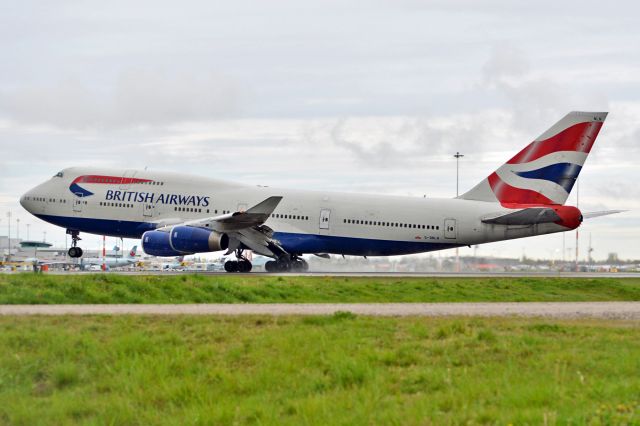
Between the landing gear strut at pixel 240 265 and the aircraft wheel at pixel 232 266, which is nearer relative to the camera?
the landing gear strut at pixel 240 265

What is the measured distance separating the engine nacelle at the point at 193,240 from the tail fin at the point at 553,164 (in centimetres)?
1622

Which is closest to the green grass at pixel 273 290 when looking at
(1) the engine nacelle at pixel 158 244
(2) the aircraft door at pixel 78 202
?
(1) the engine nacelle at pixel 158 244

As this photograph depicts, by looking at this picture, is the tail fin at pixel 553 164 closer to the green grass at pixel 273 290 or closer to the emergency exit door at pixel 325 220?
the green grass at pixel 273 290

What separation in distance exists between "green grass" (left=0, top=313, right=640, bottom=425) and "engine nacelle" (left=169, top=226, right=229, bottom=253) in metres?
28.0

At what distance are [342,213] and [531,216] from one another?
10.5m

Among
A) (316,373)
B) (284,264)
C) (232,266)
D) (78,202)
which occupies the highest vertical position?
(78,202)

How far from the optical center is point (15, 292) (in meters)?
26.1

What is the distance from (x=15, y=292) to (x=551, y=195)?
105 feet

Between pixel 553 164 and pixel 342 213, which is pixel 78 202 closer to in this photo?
pixel 342 213

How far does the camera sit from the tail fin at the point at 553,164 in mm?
48844

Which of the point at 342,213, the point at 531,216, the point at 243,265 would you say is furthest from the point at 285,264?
the point at 531,216

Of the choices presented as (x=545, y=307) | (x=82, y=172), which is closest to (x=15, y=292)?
(x=545, y=307)

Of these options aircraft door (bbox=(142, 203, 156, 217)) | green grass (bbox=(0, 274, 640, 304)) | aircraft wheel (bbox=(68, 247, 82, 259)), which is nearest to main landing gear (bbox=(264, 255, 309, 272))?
aircraft door (bbox=(142, 203, 156, 217))

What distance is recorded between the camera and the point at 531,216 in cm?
4672
